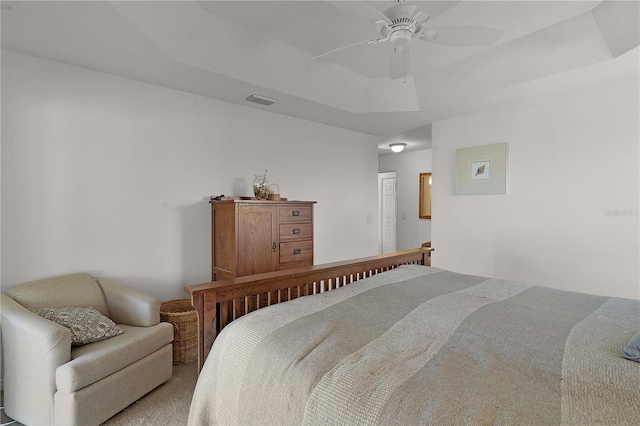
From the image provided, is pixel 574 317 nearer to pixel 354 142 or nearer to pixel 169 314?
pixel 169 314

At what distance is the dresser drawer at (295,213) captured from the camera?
3.51 metres

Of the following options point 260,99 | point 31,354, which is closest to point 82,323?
point 31,354

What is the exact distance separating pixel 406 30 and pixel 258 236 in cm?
219

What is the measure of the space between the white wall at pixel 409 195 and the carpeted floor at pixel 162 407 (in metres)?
5.52

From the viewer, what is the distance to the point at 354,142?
5.12 m

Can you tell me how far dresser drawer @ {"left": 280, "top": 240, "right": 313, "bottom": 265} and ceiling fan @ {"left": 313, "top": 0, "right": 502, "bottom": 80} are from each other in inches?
79.1

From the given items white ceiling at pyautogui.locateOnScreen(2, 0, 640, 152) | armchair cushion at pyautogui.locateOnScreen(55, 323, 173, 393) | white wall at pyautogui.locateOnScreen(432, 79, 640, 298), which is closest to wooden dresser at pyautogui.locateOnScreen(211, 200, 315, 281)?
armchair cushion at pyautogui.locateOnScreen(55, 323, 173, 393)

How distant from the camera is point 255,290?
1.77 meters

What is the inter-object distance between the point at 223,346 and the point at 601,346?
1452mm

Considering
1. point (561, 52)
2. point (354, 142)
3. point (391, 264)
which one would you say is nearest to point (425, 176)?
A: point (354, 142)

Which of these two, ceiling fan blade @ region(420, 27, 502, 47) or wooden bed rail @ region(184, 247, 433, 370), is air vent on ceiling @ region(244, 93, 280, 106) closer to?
ceiling fan blade @ region(420, 27, 502, 47)

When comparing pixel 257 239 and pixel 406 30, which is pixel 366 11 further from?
pixel 257 239

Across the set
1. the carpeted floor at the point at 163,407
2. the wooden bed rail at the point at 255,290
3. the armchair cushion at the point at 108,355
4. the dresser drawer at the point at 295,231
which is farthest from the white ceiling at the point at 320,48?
the carpeted floor at the point at 163,407

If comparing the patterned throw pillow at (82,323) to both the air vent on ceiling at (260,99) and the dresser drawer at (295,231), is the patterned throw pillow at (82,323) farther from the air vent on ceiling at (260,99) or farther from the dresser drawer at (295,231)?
the air vent on ceiling at (260,99)
